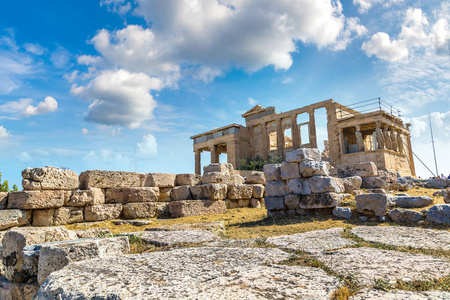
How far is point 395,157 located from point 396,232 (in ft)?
67.7

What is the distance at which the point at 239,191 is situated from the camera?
11.1 metres

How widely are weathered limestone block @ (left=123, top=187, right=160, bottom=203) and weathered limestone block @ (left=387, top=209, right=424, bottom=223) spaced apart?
6.65 m

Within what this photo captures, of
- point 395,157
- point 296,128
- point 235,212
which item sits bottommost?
point 235,212

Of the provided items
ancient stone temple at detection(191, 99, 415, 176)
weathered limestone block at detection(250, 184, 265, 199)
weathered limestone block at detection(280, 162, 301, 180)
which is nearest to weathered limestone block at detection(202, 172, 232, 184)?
weathered limestone block at detection(250, 184, 265, 199)

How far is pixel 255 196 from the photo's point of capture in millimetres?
11789

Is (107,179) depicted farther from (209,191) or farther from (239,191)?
(239,191)

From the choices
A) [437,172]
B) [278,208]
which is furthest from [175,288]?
[437,172]

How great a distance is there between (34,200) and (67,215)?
94 centimetres

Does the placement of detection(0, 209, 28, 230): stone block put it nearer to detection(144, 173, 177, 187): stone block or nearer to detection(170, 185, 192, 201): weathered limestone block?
detection(144, 173, 177, 187): stone block

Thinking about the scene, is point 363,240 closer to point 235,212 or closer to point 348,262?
point 348,262

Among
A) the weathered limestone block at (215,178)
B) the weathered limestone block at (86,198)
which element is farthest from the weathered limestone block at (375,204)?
the weathered limestone block at (86,198)

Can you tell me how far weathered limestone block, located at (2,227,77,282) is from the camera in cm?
321

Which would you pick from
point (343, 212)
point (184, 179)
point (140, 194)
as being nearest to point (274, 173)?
point (343, 212)

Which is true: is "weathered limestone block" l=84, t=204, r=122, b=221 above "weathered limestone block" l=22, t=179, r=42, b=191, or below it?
below
